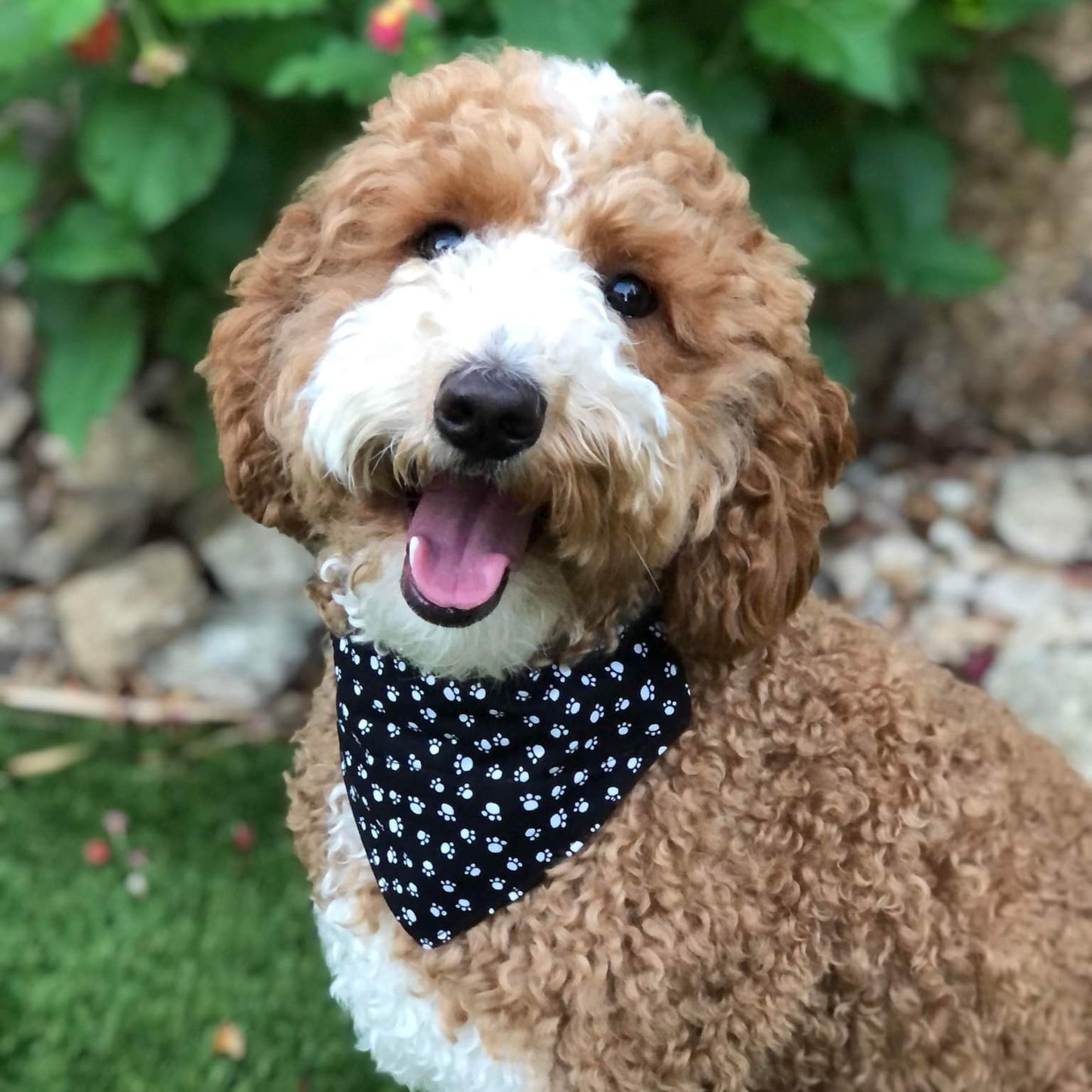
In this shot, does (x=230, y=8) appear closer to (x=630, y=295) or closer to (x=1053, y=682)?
(x=630, y=295)

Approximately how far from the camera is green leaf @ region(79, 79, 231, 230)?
6.53 ft

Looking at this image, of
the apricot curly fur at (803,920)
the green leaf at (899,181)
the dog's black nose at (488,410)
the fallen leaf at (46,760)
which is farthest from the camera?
the green leaf at (899,181)

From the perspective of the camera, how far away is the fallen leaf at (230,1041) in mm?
1816

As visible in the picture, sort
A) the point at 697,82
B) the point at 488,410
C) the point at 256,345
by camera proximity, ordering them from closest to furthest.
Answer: the point at 488,410
the point at 256,345
the point at 697,82

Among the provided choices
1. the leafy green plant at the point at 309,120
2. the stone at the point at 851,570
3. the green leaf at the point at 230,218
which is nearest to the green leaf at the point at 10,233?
the leafy green plant at the point at 309,120

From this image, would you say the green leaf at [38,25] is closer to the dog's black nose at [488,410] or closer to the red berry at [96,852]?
the dog's black nose at [488,410]

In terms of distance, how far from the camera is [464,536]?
1088 mm

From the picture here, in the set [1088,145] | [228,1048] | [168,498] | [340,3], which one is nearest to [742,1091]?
[228,1048]

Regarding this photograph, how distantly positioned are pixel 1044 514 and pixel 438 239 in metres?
1.98

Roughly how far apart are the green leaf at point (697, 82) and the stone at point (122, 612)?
1303mm

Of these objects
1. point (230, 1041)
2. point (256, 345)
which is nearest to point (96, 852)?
point (230, 1041)

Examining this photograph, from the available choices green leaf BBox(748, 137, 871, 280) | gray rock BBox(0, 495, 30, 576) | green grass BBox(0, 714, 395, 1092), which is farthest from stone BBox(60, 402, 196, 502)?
green leaf BBox(748, 137, 871, 280)

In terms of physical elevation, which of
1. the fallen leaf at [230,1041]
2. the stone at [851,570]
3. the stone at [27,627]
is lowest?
the stone at [27,627]

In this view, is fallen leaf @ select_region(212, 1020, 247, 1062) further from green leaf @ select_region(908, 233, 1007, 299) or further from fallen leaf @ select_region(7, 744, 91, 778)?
green leaf @ select_region(908, 233, 1007, 299)
